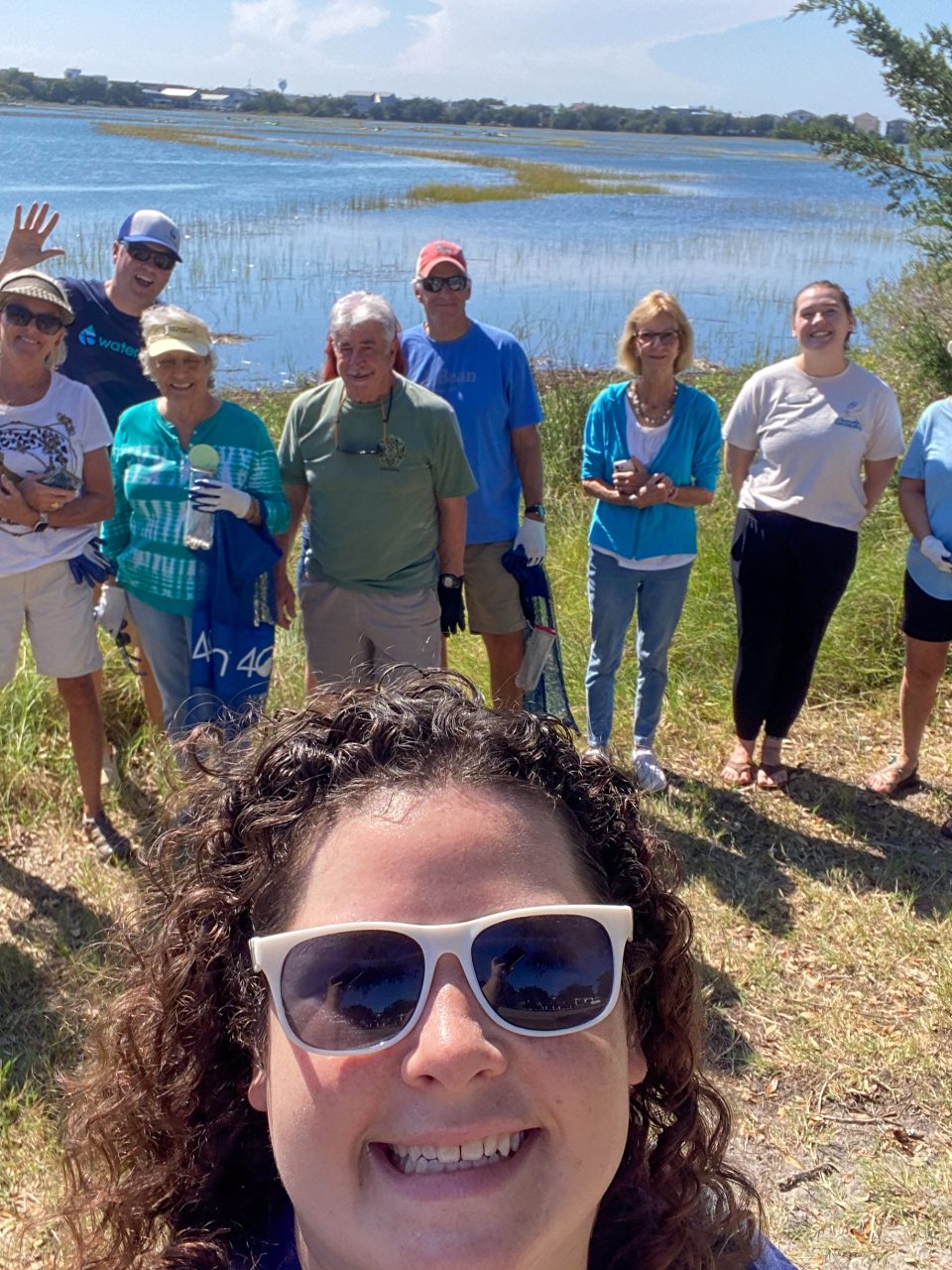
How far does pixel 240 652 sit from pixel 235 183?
1192 inches

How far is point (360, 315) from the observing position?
3.46 metres

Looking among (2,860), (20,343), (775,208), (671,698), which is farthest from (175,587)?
(775,208)

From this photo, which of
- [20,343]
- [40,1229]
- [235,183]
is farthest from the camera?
[235,183]

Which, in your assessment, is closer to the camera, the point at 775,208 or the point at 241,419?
the point at 241,419

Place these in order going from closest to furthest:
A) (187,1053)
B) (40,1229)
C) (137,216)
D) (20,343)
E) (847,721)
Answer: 1. (187,1053)
2. (40,1229)
3. (20,343)
4. (137,216)
5. (847,721)

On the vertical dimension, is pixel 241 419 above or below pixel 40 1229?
above

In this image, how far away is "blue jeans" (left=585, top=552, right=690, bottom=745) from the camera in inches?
160

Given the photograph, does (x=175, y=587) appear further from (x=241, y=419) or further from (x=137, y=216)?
(x=137, y=216)

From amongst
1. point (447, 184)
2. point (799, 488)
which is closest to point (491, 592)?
point (799, 488)

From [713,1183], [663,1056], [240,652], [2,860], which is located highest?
[663,1056]

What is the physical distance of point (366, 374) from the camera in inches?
138

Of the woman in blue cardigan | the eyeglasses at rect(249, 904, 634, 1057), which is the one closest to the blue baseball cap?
the woman in blue cardigan

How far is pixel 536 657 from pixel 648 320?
1.29m

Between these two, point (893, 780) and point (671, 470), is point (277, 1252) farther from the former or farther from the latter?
point (893, 780)
